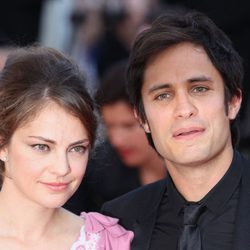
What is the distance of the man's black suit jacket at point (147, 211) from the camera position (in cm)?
383

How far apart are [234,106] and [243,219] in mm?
650

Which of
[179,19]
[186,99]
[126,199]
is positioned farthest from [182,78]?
[126,199]

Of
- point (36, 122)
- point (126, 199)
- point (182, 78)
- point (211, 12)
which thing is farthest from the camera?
point (211, 12)

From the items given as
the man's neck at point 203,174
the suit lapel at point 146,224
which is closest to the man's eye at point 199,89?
the man's neck at point 203,174

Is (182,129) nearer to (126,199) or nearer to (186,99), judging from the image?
(186,99)

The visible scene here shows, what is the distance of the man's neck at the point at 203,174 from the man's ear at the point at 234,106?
0.66 feet

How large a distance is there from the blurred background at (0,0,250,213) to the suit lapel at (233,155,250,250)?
1.43 metres

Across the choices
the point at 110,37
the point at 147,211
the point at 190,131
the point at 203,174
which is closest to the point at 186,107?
the point at 190,131

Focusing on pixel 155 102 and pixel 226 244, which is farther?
pixel 155 102

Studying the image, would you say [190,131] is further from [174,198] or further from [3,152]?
[3,152]

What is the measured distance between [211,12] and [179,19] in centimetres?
266

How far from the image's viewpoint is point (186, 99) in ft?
13.2

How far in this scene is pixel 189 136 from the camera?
3.95 meters

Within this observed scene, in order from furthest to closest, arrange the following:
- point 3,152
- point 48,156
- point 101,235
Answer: point 101,235 < point 3,152 < point 48,156
